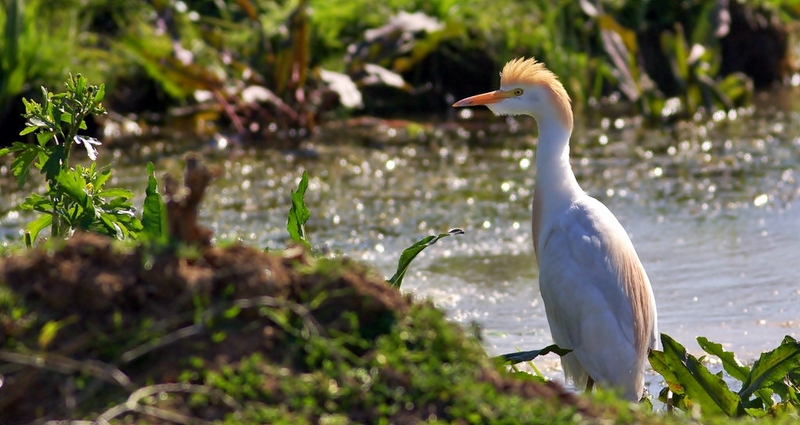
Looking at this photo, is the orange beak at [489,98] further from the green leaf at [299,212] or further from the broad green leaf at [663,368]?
the broad green leaf at [663,368]

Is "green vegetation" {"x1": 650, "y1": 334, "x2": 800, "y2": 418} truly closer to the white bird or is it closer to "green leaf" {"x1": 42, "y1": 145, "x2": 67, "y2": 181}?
the white bird

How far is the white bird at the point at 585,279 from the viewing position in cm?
462

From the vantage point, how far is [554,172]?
5051 millimetres

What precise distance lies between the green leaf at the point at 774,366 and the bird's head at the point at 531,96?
61.5 inches

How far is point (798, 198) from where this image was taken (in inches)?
307

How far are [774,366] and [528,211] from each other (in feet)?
12.7

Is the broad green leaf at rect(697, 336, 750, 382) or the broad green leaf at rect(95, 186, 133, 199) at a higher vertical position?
the broad green leaf at rect(697, 336, 750, 382)

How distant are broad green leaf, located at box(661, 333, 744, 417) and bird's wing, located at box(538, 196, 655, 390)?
64 cm

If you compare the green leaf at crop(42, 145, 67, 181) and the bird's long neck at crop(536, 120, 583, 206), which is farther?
the bird's long neck at crop(536, 120, 583, 206)

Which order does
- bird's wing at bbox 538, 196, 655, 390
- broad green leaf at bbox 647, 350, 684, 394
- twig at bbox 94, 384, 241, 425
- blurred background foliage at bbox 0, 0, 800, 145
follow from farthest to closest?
blurred background foliage at bbox 0, 0, 800, 145
bird's wing at bbox 538, 196, 655, 390
broad green leaf at bbox 647, 350, 684, 394
twig at bbox 94, 384, 241, 425

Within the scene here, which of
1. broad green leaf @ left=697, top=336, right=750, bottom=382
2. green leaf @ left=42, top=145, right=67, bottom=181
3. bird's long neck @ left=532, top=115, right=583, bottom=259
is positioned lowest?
green leaf @ left=42, top=145, right=67, bottom=181

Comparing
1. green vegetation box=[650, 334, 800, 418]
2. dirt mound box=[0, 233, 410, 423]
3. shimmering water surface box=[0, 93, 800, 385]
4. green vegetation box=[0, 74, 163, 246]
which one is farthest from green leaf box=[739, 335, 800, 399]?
green vegetation box=[0, 74, 163, 246]

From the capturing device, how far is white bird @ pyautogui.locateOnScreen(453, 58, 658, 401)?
462cm

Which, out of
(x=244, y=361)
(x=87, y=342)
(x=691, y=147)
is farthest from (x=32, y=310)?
(x=691, y=147)
